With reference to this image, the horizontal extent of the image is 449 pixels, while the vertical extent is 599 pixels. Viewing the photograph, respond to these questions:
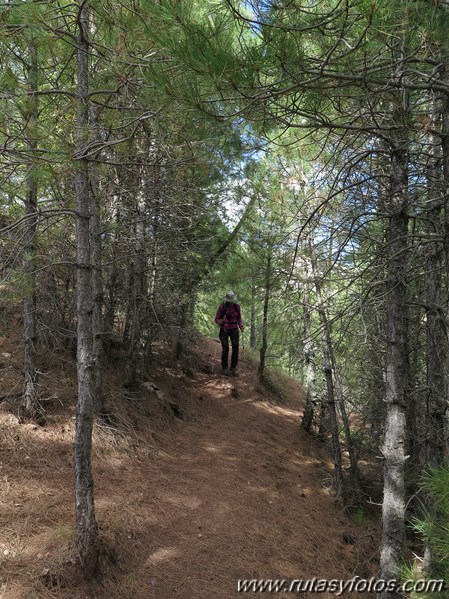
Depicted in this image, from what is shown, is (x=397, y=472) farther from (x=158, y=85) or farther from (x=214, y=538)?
(x=158, y=85)

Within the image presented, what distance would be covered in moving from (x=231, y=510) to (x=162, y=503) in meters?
0.88

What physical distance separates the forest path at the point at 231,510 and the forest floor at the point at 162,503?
0.02 m

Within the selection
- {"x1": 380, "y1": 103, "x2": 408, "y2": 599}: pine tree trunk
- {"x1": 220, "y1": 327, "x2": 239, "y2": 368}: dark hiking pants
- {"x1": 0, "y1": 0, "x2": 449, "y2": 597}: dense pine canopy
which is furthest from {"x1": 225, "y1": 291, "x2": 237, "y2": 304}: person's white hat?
{"x1": 380, "y1": 103, "x2": 408, "y2": 599}: pine tree trunk

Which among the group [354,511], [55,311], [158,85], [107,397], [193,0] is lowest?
[354,511]

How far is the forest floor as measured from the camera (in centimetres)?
309

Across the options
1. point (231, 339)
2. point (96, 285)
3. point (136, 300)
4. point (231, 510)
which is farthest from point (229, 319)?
point (231, 510)

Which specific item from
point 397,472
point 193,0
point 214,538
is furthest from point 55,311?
point 397,472

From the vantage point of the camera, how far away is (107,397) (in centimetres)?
595

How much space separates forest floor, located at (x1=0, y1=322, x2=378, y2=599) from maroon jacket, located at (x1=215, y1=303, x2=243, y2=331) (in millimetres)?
2452

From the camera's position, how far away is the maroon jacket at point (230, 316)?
31.1 ft

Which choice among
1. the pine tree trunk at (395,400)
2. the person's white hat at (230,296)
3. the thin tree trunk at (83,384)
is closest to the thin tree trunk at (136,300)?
the person's white hat at (230,296)

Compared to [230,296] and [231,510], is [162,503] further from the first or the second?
[230,296]

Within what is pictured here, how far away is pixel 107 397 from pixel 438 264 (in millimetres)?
5168

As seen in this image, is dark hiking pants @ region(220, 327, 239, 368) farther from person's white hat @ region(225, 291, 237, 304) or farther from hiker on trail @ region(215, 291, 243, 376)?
person's white hat @ region(225, 291, 237, 304)
